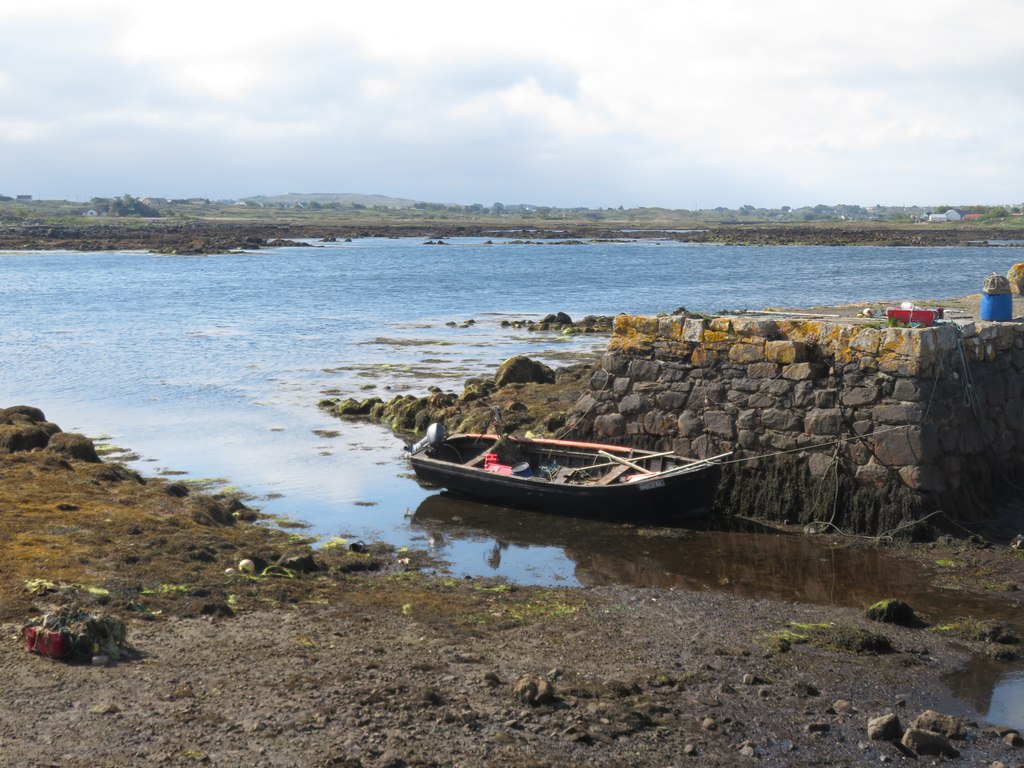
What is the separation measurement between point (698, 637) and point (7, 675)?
5.80 metres

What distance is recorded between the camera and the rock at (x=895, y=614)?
10406 mm

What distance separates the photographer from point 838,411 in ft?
46.2

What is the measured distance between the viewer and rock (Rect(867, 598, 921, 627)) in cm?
1041

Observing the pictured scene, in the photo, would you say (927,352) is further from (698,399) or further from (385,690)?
(385,690)

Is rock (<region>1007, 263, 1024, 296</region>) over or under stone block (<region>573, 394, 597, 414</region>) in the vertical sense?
over

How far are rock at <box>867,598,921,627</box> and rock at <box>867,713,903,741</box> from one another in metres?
2.78

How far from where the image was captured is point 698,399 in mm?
15469

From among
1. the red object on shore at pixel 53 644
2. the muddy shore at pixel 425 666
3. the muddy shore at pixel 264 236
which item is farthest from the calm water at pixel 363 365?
the muddy shore at pixel 264 236

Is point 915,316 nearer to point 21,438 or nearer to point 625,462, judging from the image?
point 625,462

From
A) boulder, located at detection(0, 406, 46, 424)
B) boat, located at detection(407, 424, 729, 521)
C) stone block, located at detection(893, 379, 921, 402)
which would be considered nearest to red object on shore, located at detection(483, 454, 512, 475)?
boat, located at detection(407, 424, 729, 521)

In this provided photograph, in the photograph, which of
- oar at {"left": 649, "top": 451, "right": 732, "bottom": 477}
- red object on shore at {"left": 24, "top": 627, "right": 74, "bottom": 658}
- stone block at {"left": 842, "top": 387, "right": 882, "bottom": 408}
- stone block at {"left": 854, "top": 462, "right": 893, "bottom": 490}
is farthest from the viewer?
oar at {"left": 649, "top": 451, "right": 732, "bottom": 477}

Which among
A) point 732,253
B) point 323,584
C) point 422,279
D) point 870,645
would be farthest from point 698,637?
point 732,253

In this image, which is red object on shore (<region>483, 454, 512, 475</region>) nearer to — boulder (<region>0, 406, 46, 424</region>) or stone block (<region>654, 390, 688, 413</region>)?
stone block (<region>654, 390, 688, 413</region>)

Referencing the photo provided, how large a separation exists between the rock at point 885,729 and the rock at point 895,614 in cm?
278
